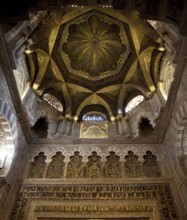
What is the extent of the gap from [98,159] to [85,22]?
613cm

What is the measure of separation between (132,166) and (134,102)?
11.1 ft

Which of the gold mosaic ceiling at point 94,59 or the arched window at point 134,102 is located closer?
the gold mosaic ceiling at point 94,59

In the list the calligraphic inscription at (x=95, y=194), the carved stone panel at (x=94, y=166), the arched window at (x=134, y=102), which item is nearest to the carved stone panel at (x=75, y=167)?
the carved stone panel at (x=94, y=166)

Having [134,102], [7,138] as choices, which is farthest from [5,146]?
[134,102]

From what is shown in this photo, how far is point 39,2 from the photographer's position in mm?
5172

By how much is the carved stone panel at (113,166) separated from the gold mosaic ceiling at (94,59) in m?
2.67

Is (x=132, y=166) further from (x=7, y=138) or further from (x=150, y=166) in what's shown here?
(x=7, y=138)

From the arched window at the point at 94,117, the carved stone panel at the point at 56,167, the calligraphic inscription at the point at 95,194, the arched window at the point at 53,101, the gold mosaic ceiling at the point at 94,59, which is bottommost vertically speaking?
the calligraphic inscription at the point at 95,194

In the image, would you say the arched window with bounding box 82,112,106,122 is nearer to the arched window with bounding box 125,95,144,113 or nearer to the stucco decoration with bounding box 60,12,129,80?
the arched window with bounding box 125,95,144,113

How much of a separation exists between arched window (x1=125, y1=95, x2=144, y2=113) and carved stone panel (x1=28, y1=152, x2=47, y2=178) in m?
4.36

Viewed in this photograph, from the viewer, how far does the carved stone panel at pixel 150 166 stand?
7.51m

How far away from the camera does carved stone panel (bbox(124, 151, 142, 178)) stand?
7490mm

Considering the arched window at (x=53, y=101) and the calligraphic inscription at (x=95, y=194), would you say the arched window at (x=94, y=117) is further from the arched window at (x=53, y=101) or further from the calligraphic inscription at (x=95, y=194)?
the calligraphic inscription at (x=95, y=194)

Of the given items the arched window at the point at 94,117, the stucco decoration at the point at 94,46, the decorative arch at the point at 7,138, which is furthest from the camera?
the arched window at the point at 94,117
